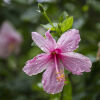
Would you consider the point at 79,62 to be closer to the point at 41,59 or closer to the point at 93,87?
the point at 41,59

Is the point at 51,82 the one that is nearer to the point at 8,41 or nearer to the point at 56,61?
the point at 56,61

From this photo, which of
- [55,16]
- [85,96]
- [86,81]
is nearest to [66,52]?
[85,96]

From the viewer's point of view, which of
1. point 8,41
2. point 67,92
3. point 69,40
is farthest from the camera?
point 8,41

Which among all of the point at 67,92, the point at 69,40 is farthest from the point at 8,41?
the point at 69,40

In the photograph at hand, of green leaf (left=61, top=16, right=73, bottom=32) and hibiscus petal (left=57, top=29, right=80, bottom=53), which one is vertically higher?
green leaf (left=61, top=16, right=73, bottom=32)

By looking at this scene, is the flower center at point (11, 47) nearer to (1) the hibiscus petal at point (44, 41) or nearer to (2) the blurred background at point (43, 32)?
(2) the blurred background at point (43, 32)

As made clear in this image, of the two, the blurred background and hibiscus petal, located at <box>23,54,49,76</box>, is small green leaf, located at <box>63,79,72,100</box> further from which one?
hibiscus petal, located at <box>23,54,49,76</box>

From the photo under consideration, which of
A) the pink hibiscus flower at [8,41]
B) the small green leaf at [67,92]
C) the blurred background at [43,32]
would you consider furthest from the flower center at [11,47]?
the small green leaf at [67,92]

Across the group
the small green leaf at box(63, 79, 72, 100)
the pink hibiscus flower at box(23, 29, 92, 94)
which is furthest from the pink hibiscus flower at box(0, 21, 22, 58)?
the pink hibiscus flower at box(23, 29, 92, 94)
